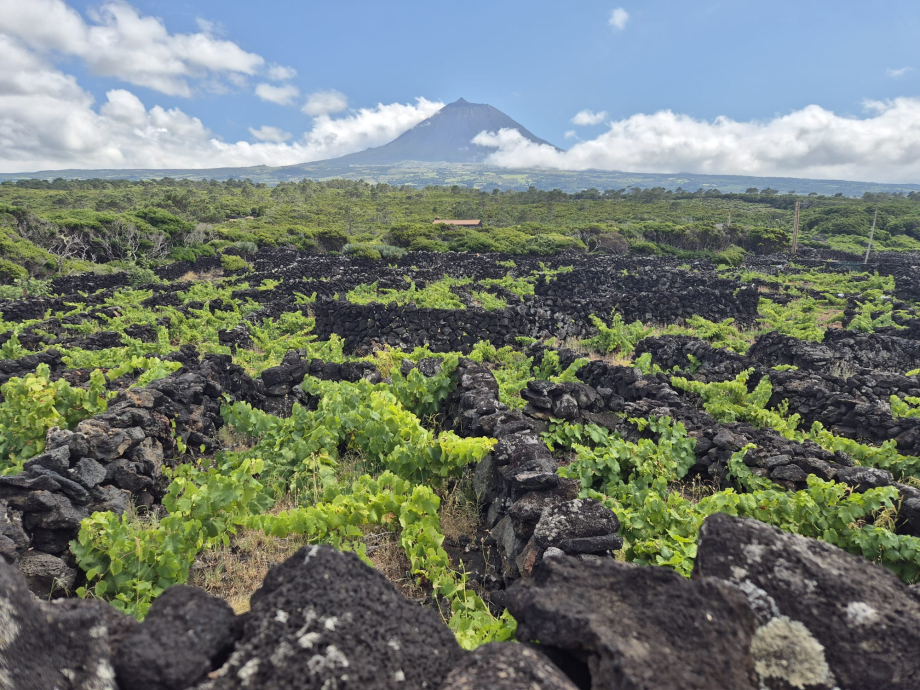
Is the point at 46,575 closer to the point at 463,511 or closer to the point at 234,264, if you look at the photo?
the point at 463,511

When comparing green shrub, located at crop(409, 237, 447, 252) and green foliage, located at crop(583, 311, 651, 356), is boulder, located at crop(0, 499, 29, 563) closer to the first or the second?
green foliage, located at crop(583, 311, 651, 356)

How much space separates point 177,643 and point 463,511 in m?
4.16

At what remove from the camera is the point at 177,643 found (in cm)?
188

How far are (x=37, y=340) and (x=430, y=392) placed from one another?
1234cm

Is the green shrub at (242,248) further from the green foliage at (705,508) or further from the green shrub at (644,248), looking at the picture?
the green foliage at (705,508)

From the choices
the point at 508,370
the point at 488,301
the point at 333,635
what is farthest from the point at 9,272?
the point at 333,635

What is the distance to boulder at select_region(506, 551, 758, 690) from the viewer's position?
1.75 metres

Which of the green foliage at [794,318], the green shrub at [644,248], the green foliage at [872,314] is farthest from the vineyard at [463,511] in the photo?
the green shrub at [644,248]

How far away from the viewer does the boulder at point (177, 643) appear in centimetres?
182

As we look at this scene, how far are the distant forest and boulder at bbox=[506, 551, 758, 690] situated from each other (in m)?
36.8

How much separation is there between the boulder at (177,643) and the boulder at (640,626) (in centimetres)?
128

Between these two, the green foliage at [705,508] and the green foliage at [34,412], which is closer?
the green foliage at [705,508]

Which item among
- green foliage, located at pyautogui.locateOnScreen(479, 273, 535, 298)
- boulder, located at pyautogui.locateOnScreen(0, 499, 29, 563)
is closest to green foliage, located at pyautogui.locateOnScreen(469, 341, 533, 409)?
boulder, located at pyautogui.locateOnScreen(0, 499, 29, 563)

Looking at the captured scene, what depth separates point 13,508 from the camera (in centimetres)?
443
